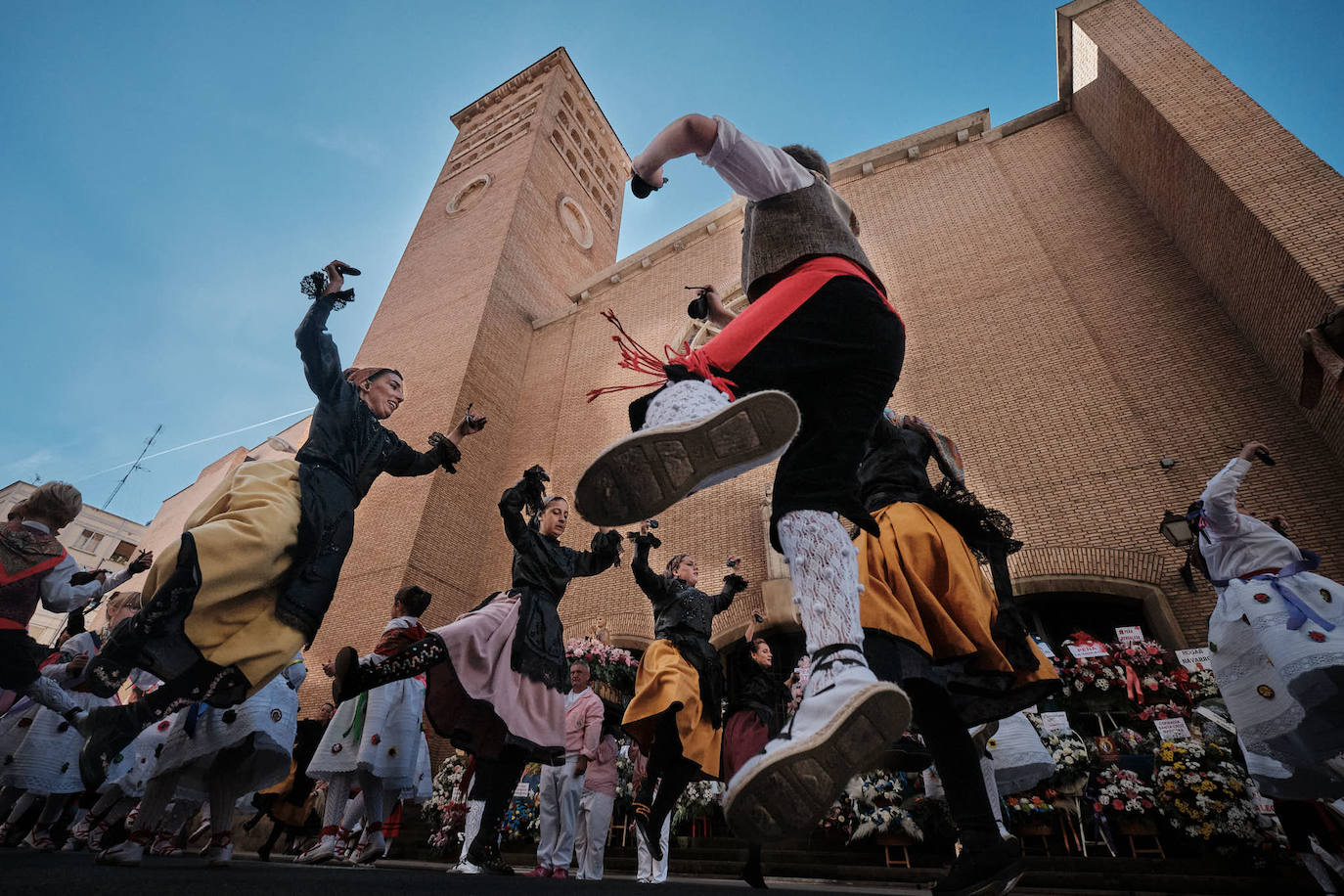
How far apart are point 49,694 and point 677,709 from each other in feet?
10.8

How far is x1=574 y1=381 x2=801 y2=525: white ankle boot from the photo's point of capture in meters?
1.26

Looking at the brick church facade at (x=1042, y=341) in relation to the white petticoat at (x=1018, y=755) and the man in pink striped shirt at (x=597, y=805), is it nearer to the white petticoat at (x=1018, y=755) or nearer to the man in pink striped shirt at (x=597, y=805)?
the man in pink striped shirt at (x=597, y=805)

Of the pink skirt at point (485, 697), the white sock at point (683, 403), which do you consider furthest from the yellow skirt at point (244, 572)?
the white sock at point (683, 403)

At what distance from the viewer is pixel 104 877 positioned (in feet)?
3.89

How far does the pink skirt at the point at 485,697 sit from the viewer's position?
111 inches

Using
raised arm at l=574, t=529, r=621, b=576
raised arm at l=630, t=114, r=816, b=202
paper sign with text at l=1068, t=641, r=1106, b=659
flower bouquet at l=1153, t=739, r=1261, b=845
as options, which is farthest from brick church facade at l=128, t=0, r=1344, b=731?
raised arm at l=630, t=114, r=816, b=202

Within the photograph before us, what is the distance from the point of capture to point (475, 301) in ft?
43.4

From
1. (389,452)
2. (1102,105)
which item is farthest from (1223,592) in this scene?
(1102,105)

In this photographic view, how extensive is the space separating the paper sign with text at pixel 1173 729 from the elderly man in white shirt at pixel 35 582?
242 inches

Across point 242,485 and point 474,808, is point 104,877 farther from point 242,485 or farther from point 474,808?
point 474,808

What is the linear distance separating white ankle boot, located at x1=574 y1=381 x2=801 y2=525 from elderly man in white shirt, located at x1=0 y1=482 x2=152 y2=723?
3.25 m

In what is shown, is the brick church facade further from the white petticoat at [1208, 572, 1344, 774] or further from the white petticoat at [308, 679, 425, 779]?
the white petticoat at [308, 679, 425, 779]

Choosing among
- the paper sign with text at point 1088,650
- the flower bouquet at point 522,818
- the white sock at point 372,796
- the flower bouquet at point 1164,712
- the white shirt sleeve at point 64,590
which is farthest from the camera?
the flower bouquet at point 522,818

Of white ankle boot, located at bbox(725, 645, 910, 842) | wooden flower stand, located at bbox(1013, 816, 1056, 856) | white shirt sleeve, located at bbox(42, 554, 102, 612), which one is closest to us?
white ankle boot, located at bbox(725, 645, 910, 842)
